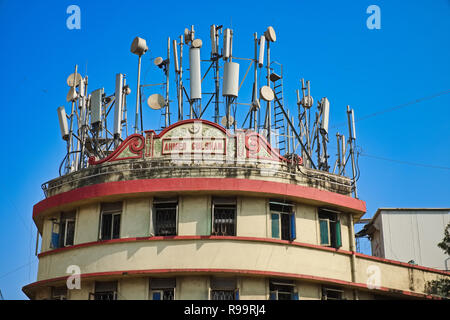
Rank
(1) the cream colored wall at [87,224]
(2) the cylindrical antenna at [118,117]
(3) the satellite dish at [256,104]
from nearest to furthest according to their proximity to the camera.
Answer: (1) the cream colored wall at [87,224], (2) the cylindrical antenna at [118,117], (3) the satellite dish at [256,104]

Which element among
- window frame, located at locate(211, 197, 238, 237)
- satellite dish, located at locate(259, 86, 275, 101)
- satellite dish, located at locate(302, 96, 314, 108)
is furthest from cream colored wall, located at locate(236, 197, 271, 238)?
satellite dish, located at locate(302, 96, 314, 108)

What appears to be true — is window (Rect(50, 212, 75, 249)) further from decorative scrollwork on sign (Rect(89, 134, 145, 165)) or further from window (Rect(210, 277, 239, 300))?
window (Rect(210, 277, 239, 300))

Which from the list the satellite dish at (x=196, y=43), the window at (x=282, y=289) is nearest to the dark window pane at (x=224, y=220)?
the window at (x=282, y=289)

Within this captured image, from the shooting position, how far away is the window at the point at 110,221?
987 inches

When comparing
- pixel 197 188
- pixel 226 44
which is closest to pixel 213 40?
pixel 226 44

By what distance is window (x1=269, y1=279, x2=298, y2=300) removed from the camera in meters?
24.0

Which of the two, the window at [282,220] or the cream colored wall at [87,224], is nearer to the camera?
the window at [282,220]

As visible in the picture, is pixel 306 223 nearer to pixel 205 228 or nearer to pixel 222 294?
pixel 205 228

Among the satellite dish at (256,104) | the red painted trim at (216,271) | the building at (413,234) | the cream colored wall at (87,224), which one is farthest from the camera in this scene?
the building at (413,234)

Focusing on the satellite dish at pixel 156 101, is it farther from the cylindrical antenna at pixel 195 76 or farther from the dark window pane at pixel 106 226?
the dark window pane at pixel 106 226

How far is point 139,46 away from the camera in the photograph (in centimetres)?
2945

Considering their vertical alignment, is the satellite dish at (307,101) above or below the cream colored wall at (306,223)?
above

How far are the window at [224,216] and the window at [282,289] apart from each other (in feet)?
7.71
